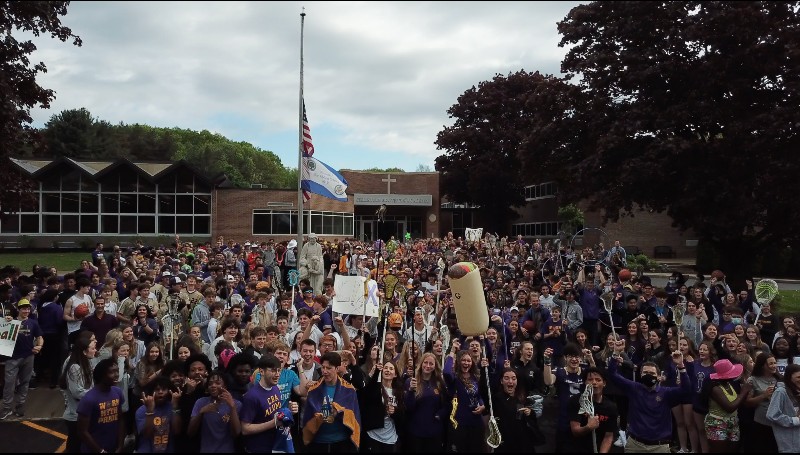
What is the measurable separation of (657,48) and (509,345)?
10119 mm

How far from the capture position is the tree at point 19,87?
1320cm

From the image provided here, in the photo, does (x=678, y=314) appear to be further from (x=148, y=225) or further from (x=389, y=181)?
(x=389, y=181)

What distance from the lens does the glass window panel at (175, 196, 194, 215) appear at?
38.2 m

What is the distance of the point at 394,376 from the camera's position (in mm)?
7035

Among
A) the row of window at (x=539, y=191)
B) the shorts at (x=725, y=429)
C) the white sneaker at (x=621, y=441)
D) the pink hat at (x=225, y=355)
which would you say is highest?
the row of window at (x=539, y=191)

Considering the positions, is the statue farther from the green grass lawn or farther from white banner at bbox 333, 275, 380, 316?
the green grass lawn

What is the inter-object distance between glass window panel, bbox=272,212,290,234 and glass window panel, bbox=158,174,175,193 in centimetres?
629

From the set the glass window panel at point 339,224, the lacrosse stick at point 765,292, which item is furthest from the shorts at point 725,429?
the glass window panel at point 339,224

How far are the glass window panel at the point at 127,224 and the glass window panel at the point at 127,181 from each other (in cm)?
162

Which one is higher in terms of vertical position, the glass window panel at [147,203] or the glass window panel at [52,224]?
the glass window panel at [147,203]

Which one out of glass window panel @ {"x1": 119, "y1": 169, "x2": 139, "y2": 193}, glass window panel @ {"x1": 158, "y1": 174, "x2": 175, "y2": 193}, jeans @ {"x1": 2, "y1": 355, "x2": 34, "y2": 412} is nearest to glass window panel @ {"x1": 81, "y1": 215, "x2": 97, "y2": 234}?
glass window panel @ {"x1": 119, "y1": 169, "x2": 139, "y2": 193}

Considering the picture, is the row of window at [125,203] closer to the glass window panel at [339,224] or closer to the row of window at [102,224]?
the row of window at [102,224]

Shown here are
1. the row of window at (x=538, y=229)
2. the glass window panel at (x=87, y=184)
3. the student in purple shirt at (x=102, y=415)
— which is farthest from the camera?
the row of window at (x=538, y=229)

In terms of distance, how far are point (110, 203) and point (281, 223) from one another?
1016cm
